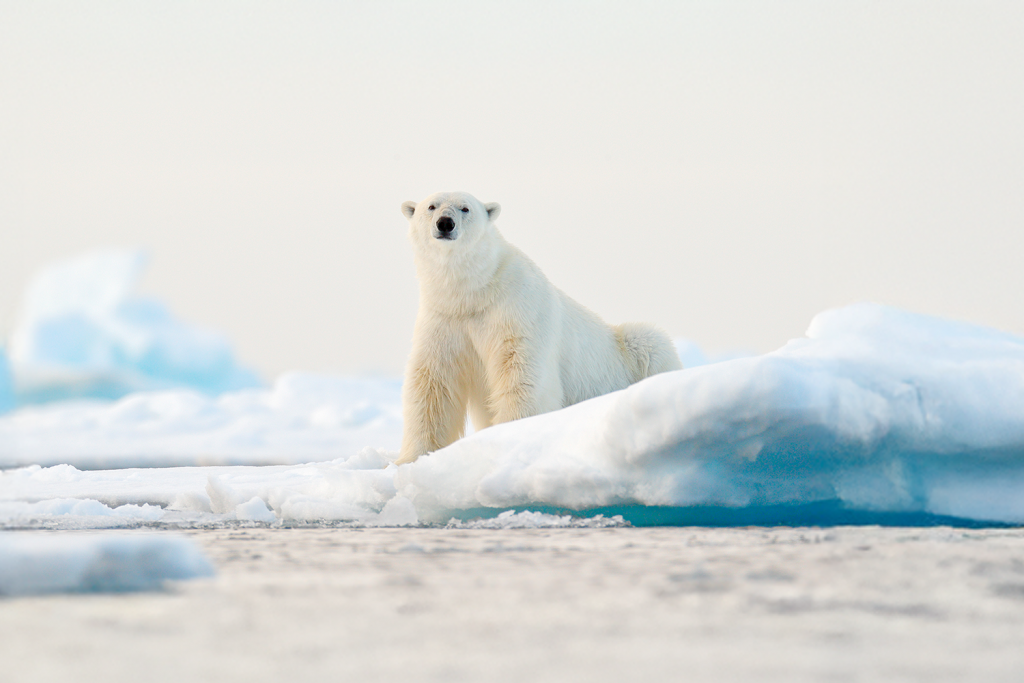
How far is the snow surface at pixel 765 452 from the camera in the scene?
265 cm

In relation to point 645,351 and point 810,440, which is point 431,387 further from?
point 810,440

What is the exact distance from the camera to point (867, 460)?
2777mm

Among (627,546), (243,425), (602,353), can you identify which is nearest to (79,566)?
(627,546)

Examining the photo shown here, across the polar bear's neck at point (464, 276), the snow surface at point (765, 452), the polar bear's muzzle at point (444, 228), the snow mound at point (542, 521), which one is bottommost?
the snow mound at point (542, 521)

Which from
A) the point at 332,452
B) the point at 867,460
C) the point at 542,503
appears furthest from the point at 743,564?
the point at 332,452

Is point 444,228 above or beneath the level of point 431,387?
above

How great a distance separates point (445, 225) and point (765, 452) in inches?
110

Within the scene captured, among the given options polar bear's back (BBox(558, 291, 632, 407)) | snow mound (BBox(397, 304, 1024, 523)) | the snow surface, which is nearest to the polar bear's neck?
polar bear's back (BBox(558, 291, 632, 407))

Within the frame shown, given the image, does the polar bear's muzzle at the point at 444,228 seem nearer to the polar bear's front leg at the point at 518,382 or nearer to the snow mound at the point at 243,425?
the polar bear's front leg at the point at 518,382

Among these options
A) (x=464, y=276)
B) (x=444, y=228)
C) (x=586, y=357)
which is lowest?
(x=586, y=357)

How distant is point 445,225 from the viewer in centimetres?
505

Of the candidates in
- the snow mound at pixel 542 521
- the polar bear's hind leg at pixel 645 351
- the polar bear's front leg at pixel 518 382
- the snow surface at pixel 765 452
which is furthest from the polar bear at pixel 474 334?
the snow mound at pixel 542 521

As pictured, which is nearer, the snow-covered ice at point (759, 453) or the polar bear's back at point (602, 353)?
the snow-covered ice at point (759, 453)

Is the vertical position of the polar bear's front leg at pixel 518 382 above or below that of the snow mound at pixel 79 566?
above
